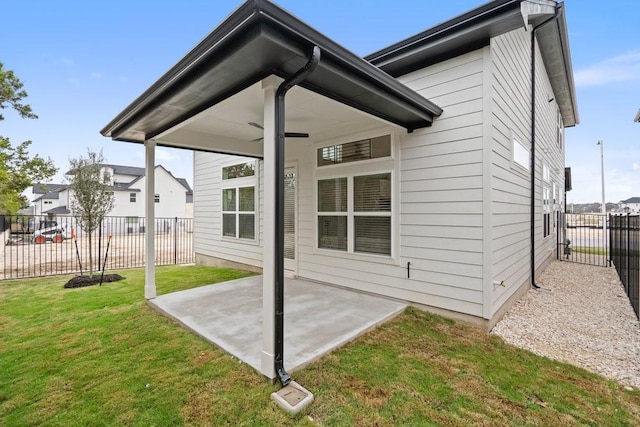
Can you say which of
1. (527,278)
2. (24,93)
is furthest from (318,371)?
(24,93)

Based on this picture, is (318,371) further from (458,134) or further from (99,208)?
(99,208)

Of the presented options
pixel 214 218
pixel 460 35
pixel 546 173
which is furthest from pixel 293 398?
pixel 546 173

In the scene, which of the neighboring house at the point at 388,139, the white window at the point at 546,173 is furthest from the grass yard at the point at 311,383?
the white window at the point at 546,173

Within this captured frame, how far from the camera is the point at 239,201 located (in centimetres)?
749

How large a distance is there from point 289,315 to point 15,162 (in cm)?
1901

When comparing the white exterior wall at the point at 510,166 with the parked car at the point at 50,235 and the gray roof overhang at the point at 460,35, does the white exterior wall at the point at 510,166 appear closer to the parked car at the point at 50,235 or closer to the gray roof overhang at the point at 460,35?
the gray roof overhang at the point at 460,35

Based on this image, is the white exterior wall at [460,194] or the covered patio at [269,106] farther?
the white exterior wall at [460,194]

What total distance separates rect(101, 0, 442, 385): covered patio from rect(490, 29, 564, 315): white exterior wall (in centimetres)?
103

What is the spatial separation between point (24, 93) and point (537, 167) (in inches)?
846

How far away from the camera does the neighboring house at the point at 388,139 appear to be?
8.15 ft

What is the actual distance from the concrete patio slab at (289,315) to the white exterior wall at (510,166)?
1734 millimetres

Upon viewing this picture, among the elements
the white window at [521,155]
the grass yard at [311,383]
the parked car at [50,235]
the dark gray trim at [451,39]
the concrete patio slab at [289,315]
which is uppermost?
the dark gray trim at [451,39]

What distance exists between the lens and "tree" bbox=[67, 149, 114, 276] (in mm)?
6355

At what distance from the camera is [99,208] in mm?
6594
